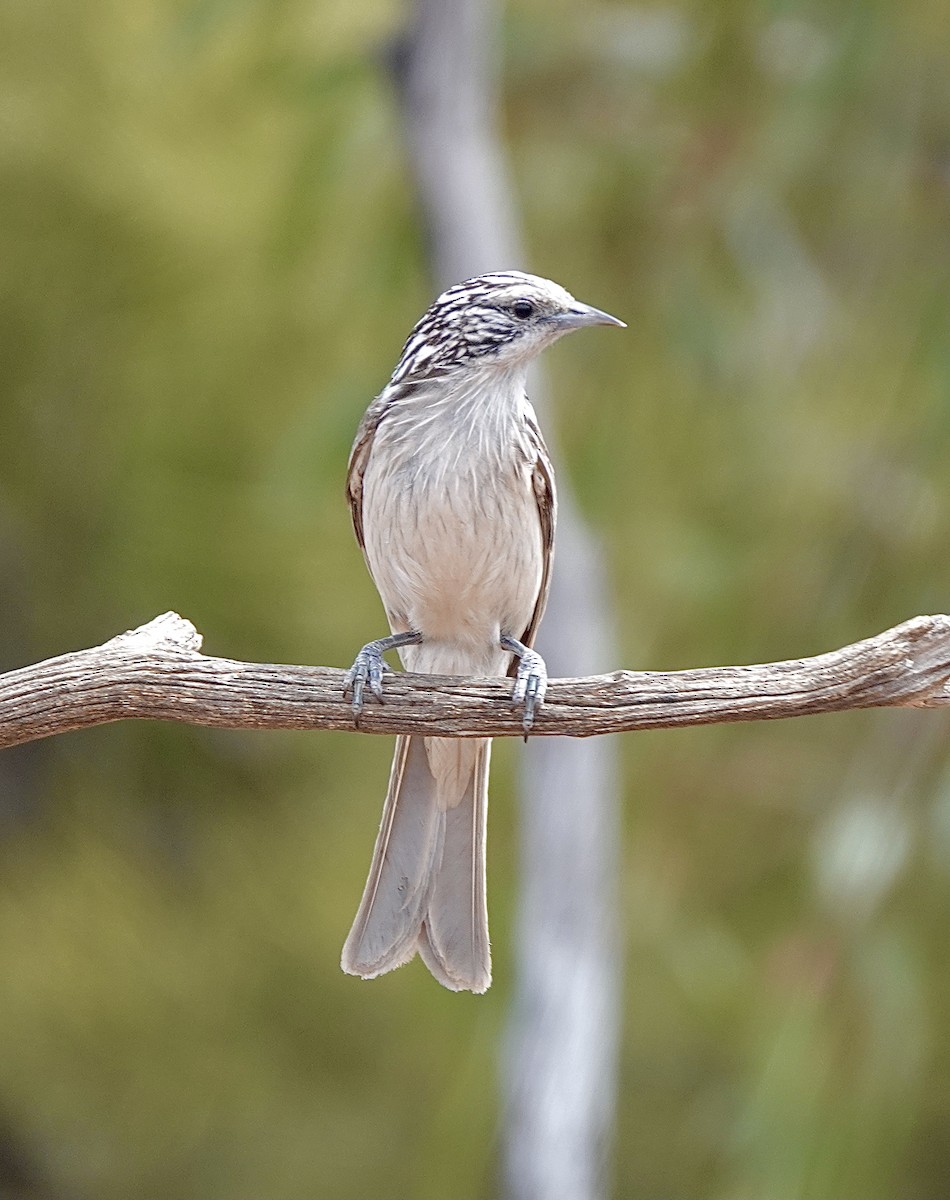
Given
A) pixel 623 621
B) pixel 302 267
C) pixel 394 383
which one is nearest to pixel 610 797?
pixel 623 621

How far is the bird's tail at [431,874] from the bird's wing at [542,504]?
1.02ft

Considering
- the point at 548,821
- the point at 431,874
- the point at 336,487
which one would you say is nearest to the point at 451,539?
the point at 431,874

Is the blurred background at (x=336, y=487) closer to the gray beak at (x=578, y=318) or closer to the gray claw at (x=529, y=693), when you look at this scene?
the gray beak at (x=578, y=318)

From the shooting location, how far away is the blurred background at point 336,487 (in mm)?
5531

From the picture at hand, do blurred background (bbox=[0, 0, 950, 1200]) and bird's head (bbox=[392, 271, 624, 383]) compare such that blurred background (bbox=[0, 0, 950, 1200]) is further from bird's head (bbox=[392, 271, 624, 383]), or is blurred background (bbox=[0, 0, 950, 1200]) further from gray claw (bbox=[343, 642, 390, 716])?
gray claw (bbox=[343, 642, 390, 716])

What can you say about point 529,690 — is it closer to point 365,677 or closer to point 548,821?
point 365,677

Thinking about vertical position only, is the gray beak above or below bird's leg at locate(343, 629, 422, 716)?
above

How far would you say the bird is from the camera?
3.22 m

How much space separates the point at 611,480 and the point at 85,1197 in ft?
11.0

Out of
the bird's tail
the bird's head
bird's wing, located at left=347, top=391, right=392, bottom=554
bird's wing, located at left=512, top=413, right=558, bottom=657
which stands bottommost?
the bird's tail

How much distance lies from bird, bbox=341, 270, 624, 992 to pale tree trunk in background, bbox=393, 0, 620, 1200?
198 centimetres

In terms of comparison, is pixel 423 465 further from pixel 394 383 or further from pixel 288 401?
pixel 288 401

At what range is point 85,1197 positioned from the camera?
6195mm

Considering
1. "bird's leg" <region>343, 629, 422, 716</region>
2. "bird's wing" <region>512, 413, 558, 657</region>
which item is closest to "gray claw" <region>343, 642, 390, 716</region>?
"bird's leg" <region>343, 629, 422, 716</region>
